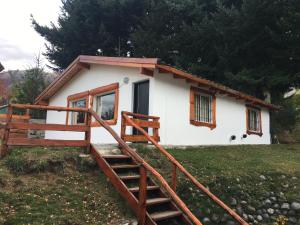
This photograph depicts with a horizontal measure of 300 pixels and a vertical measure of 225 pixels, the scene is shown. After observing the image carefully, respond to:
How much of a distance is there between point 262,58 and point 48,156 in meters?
Result: 15.7

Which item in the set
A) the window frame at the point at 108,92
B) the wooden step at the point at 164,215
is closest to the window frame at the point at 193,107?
the window frame at the point at 108,92

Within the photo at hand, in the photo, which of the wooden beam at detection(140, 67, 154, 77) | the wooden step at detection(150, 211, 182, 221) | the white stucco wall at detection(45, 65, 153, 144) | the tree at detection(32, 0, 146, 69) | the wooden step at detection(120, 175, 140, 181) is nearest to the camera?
the wooden step at detection(150, 211, 182, 221)

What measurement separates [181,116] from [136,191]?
575cm

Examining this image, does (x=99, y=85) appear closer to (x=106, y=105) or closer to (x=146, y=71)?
(x=106, y=105)

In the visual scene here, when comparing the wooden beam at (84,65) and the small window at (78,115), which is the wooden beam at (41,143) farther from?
the small window at (78,115)

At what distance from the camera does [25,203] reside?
5.16 metres

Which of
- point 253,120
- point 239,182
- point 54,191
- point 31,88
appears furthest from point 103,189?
point 31,88

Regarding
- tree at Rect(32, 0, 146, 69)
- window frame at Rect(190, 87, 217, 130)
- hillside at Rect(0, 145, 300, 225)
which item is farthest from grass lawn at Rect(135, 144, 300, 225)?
tree at Rect(32, 0, 146, 69)

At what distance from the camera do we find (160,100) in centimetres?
1061

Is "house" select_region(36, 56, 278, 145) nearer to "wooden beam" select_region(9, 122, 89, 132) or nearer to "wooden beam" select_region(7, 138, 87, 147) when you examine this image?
"wooden beam" select_region(9, 122, 89, 132)

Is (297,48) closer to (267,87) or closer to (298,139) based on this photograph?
(267,87)

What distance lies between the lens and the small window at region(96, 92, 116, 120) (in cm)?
1223

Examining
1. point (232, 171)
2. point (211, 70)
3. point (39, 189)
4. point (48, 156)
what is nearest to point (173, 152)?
point (232, 171)

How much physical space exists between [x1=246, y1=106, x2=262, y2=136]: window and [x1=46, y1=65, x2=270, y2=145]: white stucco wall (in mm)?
401
